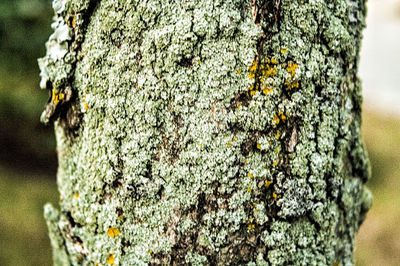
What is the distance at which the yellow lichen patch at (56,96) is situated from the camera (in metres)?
1.60

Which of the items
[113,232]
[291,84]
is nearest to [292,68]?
[291,84]

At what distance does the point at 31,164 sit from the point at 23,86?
1.42m

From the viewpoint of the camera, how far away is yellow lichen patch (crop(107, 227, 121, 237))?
156cm

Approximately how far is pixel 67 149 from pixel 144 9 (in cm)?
70

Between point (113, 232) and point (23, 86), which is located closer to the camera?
point (113, 232)

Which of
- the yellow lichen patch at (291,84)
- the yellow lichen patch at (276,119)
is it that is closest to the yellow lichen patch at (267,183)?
the yellow lichen patch at (276,119)

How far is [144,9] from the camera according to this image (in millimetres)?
1423

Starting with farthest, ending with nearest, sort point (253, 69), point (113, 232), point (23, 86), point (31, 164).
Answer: point (31, 164)
point (23, 86)
point (113, 232)
point (253, 69)

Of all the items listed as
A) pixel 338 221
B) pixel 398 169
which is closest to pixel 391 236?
pixel 398 169

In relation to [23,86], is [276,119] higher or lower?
lower

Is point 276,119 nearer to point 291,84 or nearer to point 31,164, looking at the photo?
point 291,84

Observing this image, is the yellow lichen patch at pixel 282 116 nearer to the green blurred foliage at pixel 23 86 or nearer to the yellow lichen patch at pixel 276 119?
the yellow lichen patch at pixel 276 119

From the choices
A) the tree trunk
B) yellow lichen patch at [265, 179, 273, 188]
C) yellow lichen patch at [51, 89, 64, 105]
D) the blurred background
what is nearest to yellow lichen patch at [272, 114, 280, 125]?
the tree trunk

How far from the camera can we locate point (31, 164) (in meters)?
5.49
